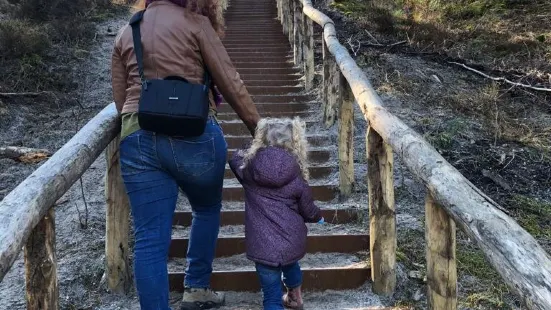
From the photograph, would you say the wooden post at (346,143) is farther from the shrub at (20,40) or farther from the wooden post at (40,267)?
the shrub at (20,40)

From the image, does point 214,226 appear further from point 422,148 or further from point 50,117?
point 50,117

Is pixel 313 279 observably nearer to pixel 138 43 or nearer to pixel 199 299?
pixel 199 299

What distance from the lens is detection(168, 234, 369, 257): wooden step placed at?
4.02 m

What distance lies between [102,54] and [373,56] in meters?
4.50

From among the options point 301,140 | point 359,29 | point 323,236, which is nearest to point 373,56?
point 359,29

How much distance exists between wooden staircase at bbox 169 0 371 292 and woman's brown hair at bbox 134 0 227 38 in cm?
162

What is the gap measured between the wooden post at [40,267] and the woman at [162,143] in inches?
16.6

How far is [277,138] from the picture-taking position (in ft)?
9.98

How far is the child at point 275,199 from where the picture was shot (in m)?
3.03

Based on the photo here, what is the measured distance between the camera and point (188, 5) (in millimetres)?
2699

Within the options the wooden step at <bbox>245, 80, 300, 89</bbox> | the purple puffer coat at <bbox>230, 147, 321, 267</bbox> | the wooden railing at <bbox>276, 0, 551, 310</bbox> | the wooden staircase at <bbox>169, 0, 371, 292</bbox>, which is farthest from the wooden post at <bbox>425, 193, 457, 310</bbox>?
the wooden step at <bbox>245, 80, 300, 89</bbox>

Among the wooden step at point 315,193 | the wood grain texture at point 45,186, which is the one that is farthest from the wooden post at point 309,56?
the wood grain texture at point 45,186

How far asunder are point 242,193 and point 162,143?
2228 mm

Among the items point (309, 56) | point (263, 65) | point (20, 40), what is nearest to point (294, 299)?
point (309, 56)
